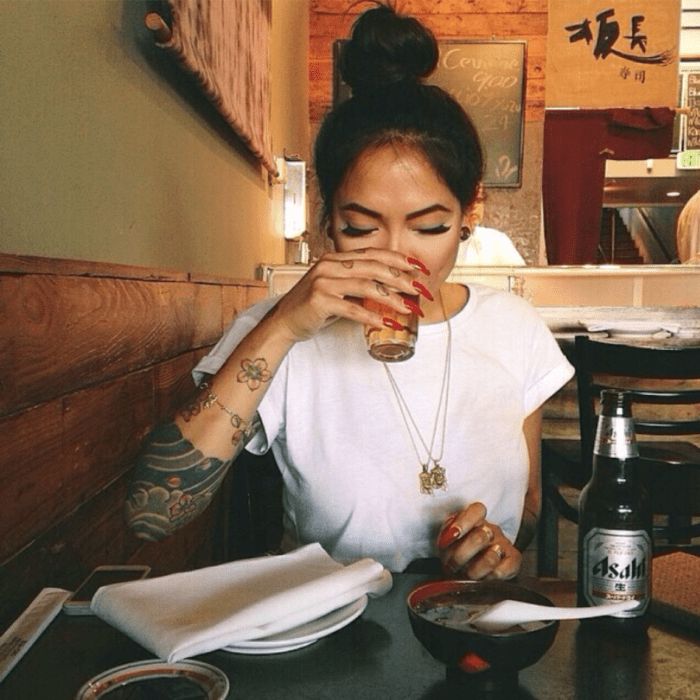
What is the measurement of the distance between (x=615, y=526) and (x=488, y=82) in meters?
4.77

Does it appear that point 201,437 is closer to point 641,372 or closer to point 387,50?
point 387,50

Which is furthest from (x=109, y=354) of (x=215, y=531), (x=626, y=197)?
(x=626, y=197)

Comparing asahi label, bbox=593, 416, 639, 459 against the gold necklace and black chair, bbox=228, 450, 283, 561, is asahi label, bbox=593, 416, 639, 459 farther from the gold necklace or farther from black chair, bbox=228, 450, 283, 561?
black chair, bbox=228, 450, 283, 561

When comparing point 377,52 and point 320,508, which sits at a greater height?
point 377,52

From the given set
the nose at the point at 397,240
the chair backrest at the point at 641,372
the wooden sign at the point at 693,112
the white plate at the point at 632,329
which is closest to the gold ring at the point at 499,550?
the nose at the point at 397,240

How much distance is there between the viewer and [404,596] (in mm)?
859

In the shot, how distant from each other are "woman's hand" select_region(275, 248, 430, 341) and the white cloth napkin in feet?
1.27

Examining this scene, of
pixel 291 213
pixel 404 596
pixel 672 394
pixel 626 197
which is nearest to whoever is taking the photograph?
pixel 404 596

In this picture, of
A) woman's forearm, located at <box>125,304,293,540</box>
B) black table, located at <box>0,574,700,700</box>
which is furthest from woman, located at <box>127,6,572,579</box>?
black table, located at <box>0,574,700,700</box>

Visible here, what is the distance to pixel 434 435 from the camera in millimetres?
1420

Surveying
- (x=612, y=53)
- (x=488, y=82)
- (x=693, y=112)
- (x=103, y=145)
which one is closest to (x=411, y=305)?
(x=103, y=145)

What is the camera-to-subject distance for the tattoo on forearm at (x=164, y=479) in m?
1.19

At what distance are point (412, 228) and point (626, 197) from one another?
9.40 m

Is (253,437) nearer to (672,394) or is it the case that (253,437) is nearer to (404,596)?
(404,596)
